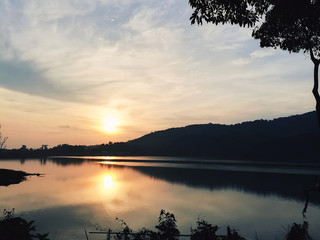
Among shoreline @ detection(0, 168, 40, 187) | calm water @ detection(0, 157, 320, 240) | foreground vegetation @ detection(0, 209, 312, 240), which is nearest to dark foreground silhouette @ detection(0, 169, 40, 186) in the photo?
shoreline @ detection(0, 168, 40, 187)

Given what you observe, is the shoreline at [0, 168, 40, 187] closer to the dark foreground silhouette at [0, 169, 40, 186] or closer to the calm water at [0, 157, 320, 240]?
the dark foreground silhouette at [0, 169, 40, 186]

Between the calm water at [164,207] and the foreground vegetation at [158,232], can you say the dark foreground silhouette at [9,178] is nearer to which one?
the calm water at [164,207]

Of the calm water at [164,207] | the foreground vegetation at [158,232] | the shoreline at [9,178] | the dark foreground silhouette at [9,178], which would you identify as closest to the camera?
the foreground vegetation at [158,232]

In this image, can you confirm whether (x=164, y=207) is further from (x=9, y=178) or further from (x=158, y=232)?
(x=9, y=178)

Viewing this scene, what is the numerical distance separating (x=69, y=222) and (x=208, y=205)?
111 ft

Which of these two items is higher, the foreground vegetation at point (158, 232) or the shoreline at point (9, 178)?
the foreground vegetation at point (158, 232)

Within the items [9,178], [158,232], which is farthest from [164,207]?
[9,178]

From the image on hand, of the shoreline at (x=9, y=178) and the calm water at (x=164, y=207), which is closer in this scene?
the calm water at (x=164, y=207)

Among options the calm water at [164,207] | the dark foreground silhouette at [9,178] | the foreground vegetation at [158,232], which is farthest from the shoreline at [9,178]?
the foreground vegetation at [158,232]

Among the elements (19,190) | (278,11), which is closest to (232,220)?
(278,11)

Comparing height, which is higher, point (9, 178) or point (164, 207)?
point (9, 178)

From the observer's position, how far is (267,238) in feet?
134

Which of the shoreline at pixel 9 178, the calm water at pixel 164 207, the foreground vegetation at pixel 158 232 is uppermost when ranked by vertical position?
the foreground vegetation at pixel 158 232

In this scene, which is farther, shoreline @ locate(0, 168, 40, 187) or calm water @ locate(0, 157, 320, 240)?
shoreline @ locate(0, 168, 40, 187)
